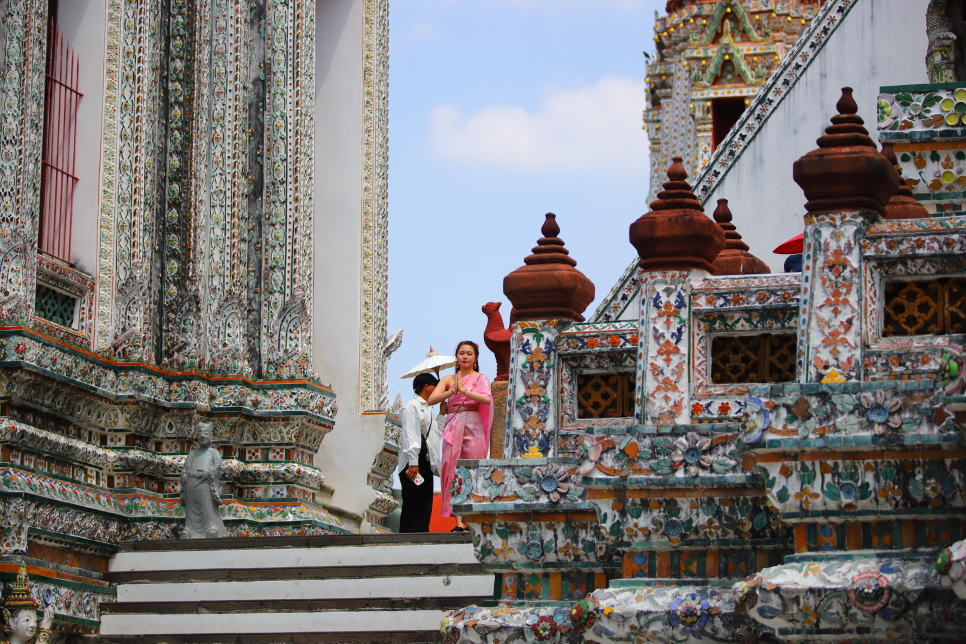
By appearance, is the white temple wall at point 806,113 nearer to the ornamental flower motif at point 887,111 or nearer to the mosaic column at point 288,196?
the mosaic column at point 288,196

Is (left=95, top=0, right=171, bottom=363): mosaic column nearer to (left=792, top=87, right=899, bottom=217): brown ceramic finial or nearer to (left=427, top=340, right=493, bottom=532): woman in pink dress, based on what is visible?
(left=427, top=340, right=493, bottom=532): woman in pink dress

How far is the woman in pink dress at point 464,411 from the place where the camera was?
14.7 metres

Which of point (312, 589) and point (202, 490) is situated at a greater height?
point (202, 490)

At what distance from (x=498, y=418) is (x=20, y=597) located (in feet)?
12.6

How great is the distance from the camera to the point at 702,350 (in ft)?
33.1

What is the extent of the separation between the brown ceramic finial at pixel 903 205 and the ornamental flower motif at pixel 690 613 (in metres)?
2.42

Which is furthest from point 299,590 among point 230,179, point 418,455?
point 230,179

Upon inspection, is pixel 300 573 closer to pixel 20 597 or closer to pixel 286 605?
pixel 286 605

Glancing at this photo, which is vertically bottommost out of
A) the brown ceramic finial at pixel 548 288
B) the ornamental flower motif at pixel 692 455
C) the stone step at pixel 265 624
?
the stone step at pixel 265 624

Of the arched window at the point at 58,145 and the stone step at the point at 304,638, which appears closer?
the stone step at the point at 304,638

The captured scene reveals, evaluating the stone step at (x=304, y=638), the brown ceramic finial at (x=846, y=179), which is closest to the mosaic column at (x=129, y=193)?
the stone step at (x=304, y=638)

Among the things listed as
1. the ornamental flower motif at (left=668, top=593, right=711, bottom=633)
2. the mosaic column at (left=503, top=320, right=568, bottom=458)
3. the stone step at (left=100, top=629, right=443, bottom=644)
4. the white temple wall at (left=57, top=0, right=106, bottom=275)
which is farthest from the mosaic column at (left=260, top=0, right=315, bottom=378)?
the ornamental flower motif at (left=668, top=593, right=711, bottom=633)

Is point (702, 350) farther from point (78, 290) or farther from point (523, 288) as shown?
point (78, 290)

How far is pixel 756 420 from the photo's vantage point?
885cm
